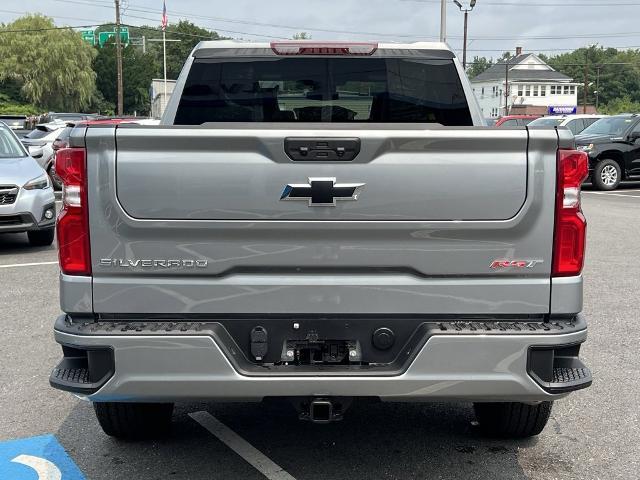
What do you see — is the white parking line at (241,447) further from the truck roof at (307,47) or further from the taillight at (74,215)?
the truck roof at (307,47)

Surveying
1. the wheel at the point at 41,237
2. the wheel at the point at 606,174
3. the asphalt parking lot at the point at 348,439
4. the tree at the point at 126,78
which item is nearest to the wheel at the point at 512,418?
the asphalt parking lot at the point at 348,439

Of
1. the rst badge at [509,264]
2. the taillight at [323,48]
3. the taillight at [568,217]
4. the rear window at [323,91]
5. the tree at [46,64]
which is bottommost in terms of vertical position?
the rst badge at [509,264]

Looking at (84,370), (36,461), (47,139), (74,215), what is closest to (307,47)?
(74,215)

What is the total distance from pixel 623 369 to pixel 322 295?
3.22 m

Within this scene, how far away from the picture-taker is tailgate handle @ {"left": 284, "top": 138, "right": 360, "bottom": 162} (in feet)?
9.88

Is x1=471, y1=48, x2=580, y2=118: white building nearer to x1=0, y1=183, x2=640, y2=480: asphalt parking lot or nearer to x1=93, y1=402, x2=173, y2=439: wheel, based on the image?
x1=0, y1=183, x2=640, y2=480: asphalt parking lot

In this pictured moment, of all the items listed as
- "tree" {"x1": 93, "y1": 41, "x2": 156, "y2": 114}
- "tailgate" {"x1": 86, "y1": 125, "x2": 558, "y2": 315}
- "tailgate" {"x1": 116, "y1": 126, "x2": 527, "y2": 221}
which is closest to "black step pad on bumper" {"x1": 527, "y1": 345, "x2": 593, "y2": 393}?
"tailgate" {"x1": 86, "y1": 125, "x2": 558, "y2": 315}

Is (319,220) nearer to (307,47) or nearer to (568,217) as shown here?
(568,217)

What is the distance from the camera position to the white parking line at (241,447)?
12.1ft

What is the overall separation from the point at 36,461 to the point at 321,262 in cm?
195

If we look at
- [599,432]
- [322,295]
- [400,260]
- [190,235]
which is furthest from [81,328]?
[599,432]

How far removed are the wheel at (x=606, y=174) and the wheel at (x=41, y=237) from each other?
44.6ft

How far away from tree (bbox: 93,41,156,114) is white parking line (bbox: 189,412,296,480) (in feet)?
308

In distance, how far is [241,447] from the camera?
3.99 meters
